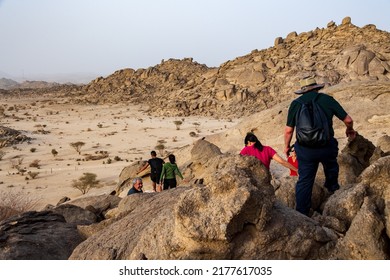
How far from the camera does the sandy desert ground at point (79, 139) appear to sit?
1817 cm

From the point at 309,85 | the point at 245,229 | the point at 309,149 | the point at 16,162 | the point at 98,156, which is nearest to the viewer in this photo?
the point at 245,229

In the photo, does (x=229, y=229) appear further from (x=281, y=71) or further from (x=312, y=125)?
(x=281, y=71)

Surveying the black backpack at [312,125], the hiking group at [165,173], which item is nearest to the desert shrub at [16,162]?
the hiking group at [165,173]

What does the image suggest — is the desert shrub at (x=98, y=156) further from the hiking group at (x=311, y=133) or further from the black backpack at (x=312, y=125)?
the black backpack at (x=312, y=125)

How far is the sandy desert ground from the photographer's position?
1817 cm

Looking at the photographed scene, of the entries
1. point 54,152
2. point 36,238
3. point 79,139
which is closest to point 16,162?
point 54,152

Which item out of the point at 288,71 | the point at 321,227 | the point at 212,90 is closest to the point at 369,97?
the point at 321,227

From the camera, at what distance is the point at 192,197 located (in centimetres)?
318

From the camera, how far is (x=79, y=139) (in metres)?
31.2

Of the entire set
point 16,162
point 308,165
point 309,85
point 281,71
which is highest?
point 281,71

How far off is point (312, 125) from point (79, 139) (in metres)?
29.0

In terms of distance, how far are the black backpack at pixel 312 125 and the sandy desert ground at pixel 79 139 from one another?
867cm

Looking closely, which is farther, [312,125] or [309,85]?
[309,85]

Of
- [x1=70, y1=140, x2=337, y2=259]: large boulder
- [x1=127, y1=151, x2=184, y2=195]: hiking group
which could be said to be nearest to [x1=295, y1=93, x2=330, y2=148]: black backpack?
[x1=70, y1=140, x2=337, y2=259]: large boulder
